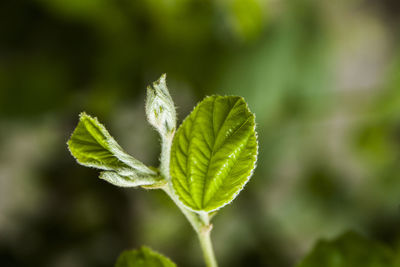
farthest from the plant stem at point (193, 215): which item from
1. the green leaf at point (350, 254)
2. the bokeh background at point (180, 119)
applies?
the bokeh background at point (180, 119)

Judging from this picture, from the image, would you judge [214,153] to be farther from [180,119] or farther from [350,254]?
[180,119]

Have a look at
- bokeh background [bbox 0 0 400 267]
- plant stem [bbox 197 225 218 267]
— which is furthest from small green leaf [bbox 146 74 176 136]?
bokeh background [bbox 0 0 400 267]

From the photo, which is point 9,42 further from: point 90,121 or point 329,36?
point 329,36

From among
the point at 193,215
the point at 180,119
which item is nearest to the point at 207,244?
the point at 193,215

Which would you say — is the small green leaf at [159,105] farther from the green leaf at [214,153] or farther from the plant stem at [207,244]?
the plant stem at [207,244]

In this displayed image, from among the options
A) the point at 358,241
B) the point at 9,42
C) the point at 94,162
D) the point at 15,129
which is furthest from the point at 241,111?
the point at 15,129

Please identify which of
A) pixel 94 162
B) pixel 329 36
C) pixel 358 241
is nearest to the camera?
pixel 94 162

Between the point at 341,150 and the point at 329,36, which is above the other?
the point at 329,36

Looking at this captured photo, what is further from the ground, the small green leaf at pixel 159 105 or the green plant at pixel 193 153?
the small green leaf at pixel 159 105
